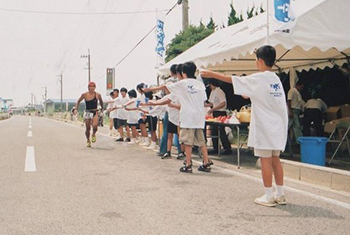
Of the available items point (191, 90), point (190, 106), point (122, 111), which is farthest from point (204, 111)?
point (122, 111)

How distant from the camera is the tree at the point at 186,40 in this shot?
76.4ft

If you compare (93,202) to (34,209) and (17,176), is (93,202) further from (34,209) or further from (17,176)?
(17,176)

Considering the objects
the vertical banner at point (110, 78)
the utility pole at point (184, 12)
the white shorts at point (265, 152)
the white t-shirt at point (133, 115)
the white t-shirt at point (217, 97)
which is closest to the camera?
the white shorts at point (265, 152)

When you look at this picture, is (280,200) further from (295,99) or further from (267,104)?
(295,99)

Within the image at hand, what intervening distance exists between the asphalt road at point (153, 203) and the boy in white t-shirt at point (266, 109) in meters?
0.59

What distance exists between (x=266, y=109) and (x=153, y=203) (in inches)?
72.7

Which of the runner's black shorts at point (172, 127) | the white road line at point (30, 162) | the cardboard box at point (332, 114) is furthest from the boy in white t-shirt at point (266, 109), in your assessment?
the cardboard box at point (332, 114)

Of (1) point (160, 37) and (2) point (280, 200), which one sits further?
(1) point (160, 37)

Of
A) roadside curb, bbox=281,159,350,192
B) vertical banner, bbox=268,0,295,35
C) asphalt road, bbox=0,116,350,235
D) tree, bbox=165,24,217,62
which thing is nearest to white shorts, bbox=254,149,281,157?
asphalt road, bbox=0,116,350,235

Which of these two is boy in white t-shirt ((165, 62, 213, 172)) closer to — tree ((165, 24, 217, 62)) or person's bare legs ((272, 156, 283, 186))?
person's bare legs ((272, 156, 283, 186))

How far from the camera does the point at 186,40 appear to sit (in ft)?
76.0

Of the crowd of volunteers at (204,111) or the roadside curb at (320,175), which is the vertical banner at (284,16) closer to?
the crowd of volunteers at (204,111)

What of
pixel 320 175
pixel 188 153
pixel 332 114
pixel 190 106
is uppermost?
pixel 190 106

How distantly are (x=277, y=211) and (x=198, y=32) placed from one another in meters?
21.0
